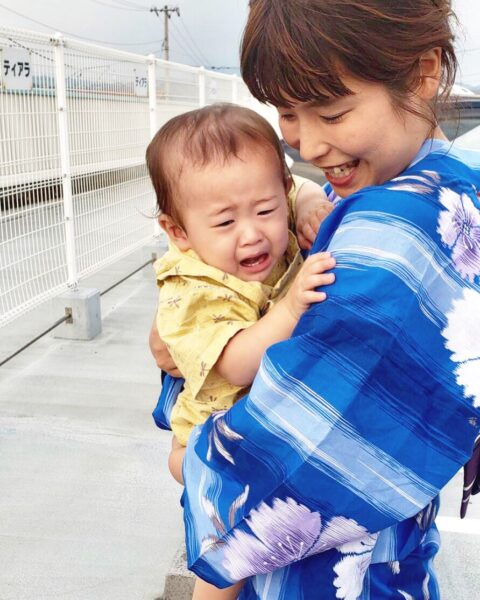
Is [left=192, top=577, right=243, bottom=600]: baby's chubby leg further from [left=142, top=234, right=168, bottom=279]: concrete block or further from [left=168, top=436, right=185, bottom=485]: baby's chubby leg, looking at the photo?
[left=142, top=234, right=168, bottom=279]: concrete block

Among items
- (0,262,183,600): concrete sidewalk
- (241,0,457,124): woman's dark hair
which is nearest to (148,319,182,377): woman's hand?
(241,0,457,124): woman's dark hair

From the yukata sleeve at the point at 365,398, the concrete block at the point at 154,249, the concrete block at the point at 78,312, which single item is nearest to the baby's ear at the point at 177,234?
the yukata sleeve at the point at 365,398

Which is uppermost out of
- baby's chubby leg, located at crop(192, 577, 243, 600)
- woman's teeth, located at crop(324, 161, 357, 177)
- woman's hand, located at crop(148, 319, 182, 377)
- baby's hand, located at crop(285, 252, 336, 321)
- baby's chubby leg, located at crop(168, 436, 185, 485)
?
woman's teeth, located at crop(324, 161, 357, 177)

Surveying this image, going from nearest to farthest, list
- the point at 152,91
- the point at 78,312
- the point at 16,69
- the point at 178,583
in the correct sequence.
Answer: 1. the point at 178,583
2. the point at 16,69
3. the point at 78,312
4. the point at 152,91

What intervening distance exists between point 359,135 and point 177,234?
55 centimetres

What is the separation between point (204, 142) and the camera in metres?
1.41

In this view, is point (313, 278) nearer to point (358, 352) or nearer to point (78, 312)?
point (358, 352)

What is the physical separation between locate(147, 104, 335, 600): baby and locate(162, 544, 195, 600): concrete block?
95 cm

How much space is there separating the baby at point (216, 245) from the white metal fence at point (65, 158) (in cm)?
268

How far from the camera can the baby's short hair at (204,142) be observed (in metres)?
1.40

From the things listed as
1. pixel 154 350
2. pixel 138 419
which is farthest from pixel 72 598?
pixel 138 419

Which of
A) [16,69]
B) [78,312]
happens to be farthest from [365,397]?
[78,312]

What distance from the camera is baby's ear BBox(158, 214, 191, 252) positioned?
1480mm

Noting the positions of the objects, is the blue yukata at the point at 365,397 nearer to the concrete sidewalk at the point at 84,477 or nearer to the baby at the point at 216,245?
the baby at the point at 216,245
